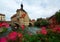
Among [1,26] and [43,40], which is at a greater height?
[1,26]

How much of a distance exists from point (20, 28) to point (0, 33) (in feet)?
2.63

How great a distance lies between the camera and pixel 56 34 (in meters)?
3.76

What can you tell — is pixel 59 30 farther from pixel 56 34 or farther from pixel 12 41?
pixel 12 41

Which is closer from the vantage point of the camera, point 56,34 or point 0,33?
point 0,33

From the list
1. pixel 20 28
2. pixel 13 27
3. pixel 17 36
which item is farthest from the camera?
pixel 20 28

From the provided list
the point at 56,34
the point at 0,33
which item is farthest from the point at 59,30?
the point at 0,33

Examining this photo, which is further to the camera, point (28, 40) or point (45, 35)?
Result: point (45, 35)

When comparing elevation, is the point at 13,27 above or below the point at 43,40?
above

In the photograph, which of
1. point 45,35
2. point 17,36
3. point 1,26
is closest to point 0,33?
point 1,26

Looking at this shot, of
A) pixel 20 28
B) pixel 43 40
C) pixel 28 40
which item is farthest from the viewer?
pixel 20 28

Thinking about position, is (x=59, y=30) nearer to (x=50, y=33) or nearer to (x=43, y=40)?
(x=50, y=33)

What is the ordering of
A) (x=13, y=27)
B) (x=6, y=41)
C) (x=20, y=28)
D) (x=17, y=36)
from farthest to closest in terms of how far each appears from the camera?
(x=20, y=28)
(x=13, y=27)
(x=17, y=36)
(x=6, y=41)

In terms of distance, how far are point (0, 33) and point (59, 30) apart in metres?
1.46

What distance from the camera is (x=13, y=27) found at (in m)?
3.27
